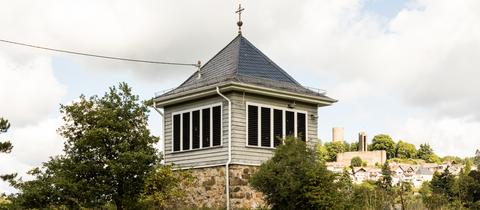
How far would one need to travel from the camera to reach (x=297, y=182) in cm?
2086

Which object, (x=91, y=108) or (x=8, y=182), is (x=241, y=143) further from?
(x=8, y=182)

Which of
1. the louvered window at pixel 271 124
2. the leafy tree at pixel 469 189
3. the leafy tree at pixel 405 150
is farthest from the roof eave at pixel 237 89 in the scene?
the leafy tree at pixel 405 150

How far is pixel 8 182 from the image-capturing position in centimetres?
2405

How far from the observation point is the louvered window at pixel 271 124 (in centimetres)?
2558

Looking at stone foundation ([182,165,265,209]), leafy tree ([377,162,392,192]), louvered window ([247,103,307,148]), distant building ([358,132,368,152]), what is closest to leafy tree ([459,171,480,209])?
leafy tree ([377,162,392,192])

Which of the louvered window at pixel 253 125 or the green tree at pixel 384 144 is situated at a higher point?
the green tree at pixel 384 144

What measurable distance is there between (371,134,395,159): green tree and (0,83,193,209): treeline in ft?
428

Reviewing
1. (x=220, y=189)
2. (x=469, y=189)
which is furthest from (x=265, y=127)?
(x=469, y=189)

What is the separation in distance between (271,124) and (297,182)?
5.48 metres

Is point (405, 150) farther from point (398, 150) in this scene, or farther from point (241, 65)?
point (241, 65)

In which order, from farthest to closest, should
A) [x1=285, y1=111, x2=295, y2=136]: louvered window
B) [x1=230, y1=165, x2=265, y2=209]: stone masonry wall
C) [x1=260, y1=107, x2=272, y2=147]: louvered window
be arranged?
[x1=285, y1=111, x2=295, y2=136]: louvered window, [x1=260, y1=107, x2=272, y2=147]: louvered window, [x1=230, y1=165, x2=265, y2=209]: stone masonry wall

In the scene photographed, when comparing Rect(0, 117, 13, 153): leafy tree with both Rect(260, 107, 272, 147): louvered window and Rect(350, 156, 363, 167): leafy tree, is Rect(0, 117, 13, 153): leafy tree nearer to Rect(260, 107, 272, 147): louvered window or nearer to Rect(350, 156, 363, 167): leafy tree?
Rect(260, 107, 272, 147): louvered window

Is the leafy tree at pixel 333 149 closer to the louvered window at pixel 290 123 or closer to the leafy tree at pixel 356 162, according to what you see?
the leafy tree at pixel 356 162

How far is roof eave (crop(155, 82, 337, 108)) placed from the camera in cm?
2500
